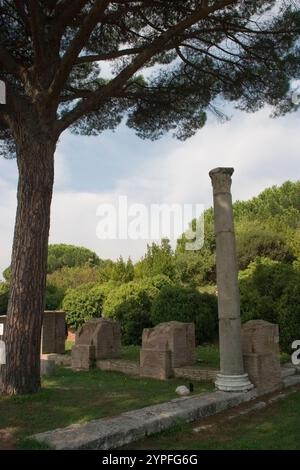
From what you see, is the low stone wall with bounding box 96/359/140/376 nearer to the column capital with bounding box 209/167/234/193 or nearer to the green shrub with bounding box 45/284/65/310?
the column capital with bounding box 209/167/234/193

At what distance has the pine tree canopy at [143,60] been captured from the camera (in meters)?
6.75

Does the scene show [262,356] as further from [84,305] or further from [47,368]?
[84,305]

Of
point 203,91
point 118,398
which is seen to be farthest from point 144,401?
point 203,91

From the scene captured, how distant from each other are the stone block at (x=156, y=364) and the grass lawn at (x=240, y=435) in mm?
2012

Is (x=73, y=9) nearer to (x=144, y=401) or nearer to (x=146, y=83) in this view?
(x=146, y=83)

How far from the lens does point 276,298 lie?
1060 cm

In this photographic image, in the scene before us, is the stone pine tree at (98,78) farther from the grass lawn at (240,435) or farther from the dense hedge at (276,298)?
the dense hedge at (276,298)

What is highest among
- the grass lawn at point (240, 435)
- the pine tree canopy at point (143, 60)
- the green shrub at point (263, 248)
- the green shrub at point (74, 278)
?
the pine tree canopy at point (143, 60)

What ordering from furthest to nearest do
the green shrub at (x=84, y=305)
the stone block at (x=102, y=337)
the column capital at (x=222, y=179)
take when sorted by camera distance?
the green shrub at (x=84, y=305) → the stone block at (x=102, y=337) → the column capital at (x=222, y=179)

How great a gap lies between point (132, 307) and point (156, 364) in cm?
472

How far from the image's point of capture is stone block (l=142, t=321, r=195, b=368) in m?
7.43

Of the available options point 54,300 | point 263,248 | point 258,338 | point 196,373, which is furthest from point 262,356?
point 263,248

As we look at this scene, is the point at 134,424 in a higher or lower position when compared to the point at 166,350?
lower

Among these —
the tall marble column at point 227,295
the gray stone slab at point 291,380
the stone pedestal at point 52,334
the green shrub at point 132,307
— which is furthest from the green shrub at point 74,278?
the tall marble column at point 227,295
